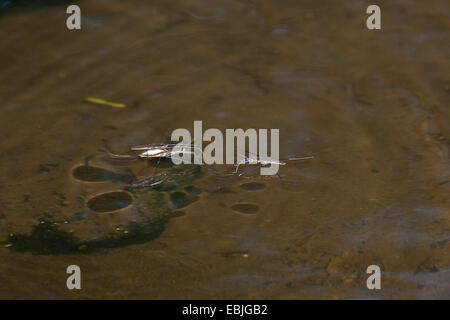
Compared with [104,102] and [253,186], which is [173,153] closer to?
[253,186]

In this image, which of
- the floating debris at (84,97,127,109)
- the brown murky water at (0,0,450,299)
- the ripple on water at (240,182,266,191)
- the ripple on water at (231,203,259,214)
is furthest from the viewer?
the floating debris at (84,97,127,109)

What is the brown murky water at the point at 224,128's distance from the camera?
2039 millimetres

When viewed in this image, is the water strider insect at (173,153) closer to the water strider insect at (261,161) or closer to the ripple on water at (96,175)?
the water strider insect at (261,161)

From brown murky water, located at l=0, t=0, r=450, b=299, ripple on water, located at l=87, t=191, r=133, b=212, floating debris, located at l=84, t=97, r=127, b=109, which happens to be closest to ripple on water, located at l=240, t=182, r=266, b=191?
brown murky water, located at l=0, t=0, r=450, b=299

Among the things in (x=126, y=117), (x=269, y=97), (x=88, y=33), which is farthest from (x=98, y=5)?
(x=269, y=97)

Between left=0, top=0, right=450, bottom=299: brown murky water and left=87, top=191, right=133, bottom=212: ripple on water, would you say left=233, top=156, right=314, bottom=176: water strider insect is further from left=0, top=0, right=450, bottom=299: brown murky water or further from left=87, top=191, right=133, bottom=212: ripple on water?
left=87, top=191, right=133, bottom=212: ripple on water

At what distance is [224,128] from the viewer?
2.65m

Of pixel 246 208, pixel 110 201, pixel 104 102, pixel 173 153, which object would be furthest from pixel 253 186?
pixel 104 102

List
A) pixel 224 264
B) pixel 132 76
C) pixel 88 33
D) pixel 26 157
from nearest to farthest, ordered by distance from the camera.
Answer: pixel 224 264, pixel 26 157, pixel 132 76, pixel 88 33

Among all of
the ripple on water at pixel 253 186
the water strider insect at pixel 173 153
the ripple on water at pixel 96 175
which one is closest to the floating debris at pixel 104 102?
the water strider insect at pixel 173 153

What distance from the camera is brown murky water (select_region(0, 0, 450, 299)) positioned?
2.04 m
